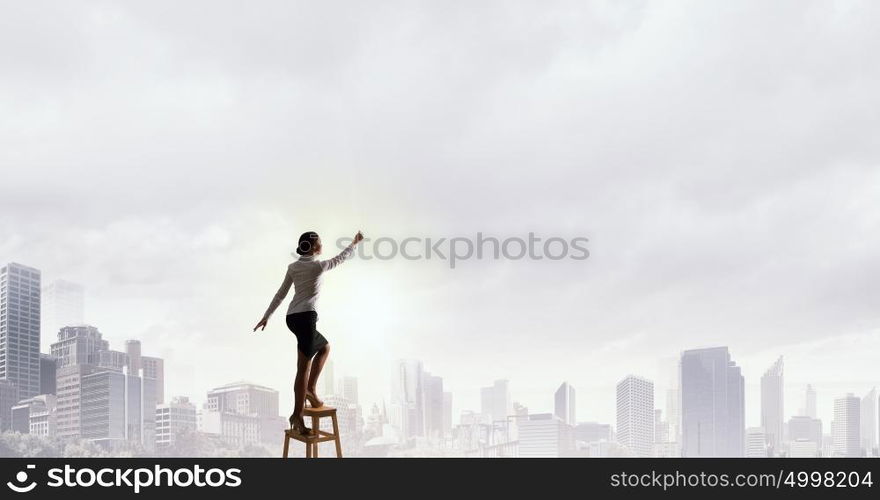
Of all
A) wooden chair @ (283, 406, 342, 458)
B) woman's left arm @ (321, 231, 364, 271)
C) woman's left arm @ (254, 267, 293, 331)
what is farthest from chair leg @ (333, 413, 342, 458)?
woman's left arm @ (321, 231, 364, 271)

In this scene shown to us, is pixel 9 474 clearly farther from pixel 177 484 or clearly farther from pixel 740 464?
pixel 740 464

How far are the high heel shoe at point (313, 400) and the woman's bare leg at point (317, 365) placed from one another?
18 mm

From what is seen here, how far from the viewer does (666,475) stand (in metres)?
6.50

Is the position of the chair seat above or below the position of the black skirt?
below

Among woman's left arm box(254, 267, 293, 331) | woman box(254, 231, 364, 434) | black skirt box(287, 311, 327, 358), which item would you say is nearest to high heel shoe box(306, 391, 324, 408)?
woman box(254, 231, 364, 434)

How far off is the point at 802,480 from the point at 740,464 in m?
0.49

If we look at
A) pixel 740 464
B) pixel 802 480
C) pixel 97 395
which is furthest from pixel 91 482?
pixel 97 395

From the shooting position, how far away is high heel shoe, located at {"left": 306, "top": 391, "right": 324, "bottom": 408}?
295 inches

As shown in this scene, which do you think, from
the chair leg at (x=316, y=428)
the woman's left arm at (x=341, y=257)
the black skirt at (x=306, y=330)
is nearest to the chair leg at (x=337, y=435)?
the chair leg at (x=316, y=428)

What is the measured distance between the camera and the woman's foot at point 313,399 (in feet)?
24.6

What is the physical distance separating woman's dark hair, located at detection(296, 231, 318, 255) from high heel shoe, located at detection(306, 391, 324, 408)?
52.1 inches

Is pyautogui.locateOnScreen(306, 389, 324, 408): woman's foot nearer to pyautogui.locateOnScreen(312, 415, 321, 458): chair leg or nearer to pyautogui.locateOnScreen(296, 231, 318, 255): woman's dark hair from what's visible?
pyautogui.locateOnScreen(312, 415, 321, 458): chair leg

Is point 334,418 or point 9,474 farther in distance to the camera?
point 334,418

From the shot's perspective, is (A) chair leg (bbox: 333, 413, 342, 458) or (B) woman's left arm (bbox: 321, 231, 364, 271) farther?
(A) chair leg (bbox: 333, 413, 342, 458)
